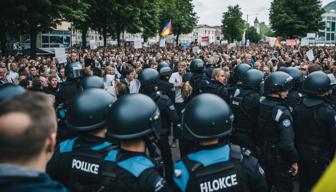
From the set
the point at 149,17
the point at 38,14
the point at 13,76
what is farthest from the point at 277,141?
the point at 149,17

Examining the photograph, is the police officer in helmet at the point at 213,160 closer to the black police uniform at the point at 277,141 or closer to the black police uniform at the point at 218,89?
the black police uniform at the point at 277,141

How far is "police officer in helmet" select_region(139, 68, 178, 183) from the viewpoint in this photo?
6.18 metres

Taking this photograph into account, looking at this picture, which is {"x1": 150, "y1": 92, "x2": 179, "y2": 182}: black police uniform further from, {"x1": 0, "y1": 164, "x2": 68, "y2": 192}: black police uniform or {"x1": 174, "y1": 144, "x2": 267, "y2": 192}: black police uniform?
{"x1": 0, "y1": 164, "x2": 68, "y2": 192}: black police uniform

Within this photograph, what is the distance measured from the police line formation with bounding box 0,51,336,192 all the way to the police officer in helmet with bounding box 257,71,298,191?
0.04 feet

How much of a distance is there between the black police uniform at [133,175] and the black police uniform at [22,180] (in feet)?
3.47

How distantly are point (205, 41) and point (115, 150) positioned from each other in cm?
3372

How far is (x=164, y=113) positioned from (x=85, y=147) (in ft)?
9.04

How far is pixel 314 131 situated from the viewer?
512cm

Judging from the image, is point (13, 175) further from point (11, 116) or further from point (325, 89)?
point (325, 89)

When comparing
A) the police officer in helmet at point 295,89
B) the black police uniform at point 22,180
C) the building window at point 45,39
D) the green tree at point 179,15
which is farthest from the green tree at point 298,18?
the black police uniform at point 22,180

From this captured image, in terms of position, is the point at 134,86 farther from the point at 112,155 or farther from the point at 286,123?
the point at 112,155

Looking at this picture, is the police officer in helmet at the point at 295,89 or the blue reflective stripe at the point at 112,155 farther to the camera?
the police officer in helmet at the point at 295,89

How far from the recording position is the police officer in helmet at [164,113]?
6.18 m

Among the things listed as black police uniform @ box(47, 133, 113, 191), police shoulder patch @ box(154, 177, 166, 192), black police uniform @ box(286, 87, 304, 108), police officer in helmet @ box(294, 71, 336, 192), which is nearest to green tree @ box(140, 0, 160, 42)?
black police uniform @ box(286, 87, 304, 108)
